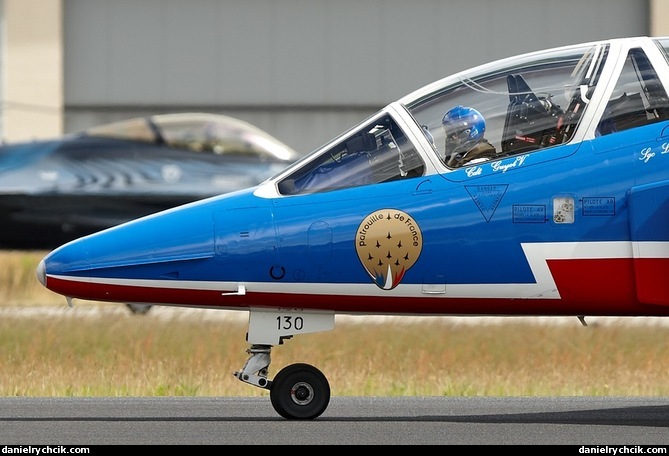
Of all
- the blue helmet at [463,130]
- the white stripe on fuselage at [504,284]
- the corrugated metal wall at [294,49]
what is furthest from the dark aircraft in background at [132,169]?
the corrugated metal wall at [294,49]

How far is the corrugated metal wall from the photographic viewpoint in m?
34.4

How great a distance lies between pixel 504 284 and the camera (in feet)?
30.1

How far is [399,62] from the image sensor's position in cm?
3497

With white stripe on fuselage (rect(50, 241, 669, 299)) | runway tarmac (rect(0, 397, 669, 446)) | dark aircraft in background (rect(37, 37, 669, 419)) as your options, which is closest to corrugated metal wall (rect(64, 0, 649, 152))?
runway tarmac (rect(0, 397, 669, 446))

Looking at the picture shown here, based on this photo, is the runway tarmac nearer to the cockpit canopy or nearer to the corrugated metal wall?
the cockpit canopy

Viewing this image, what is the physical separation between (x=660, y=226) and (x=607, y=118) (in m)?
0.78

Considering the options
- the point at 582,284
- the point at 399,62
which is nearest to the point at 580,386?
the point at 582,284

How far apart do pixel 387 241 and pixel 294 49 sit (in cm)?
2606

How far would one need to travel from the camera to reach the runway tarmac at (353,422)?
324 inches

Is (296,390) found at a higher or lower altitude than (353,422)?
higher

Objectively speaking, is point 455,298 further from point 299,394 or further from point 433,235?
point 299,394

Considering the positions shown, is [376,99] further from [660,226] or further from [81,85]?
[660,226]

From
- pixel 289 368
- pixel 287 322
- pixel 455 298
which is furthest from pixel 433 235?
pixel 289 368

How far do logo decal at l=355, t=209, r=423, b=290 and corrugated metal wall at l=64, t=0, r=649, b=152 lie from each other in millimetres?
25454
